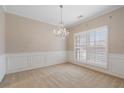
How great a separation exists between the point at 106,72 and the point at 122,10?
9.07ft

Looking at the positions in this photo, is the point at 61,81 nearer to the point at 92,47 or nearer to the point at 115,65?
the point at 115,65

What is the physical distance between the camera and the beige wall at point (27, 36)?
398cm

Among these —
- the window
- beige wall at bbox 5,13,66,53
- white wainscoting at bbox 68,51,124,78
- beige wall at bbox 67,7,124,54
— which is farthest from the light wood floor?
beige wall at bbox 5,13,66,53

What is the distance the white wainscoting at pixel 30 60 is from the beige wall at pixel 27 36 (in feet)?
0.87

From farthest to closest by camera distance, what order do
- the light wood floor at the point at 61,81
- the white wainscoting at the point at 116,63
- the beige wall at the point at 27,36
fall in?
1. the beige wall at the point at 27,36
2. the white wainscoting at the point at 116,63
3. the light wood floor at the point at 61,81

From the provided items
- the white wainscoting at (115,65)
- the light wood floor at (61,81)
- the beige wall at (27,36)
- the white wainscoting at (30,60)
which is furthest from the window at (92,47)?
the beige wall at (27,36)

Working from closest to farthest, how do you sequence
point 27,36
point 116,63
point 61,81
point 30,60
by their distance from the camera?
point 61,81 < point 116,63 < point 27,36 < point 30,60

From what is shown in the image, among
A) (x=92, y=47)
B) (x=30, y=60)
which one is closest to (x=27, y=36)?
(x=30, y=60)

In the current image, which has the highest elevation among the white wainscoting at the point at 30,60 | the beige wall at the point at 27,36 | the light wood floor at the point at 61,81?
the beige wall at the point at 27,36

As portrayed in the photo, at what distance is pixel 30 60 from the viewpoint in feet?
15.2

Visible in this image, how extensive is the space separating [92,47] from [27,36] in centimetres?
365

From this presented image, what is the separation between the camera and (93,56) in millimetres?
4594

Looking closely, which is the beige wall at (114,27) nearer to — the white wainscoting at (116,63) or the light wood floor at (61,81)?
the white wainscoting at (116,63)

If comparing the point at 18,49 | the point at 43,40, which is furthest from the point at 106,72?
the point at 18,49
